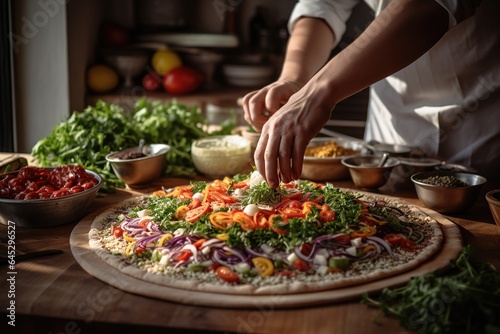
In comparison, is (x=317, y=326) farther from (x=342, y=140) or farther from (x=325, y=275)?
(x=342, y=140)

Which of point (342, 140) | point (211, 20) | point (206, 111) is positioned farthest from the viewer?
point (211, 20)

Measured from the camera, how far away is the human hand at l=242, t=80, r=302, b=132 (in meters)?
2.38

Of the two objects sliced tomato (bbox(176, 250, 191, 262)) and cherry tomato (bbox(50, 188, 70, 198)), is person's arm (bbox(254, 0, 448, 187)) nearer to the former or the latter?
sliced tomato (bbox(176, 250, 191, 262))

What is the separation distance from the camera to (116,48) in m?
4.95

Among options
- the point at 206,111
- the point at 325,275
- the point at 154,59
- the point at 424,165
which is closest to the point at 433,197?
the point at 424,165

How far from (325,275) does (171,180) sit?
127 centimetres

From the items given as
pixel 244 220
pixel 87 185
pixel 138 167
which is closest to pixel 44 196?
pixel 87 185

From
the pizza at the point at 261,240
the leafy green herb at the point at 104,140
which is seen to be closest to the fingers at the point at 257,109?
the pizza at the point at 261,240

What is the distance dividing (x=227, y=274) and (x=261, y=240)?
0.62ft

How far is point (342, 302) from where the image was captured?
1495 mm

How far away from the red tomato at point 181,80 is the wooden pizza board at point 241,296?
312 centimetres

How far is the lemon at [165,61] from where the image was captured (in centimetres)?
493

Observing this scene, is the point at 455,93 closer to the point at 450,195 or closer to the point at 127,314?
the point at 450,195

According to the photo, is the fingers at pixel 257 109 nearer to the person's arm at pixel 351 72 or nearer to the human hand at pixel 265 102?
the human hand at pixel 265 102
